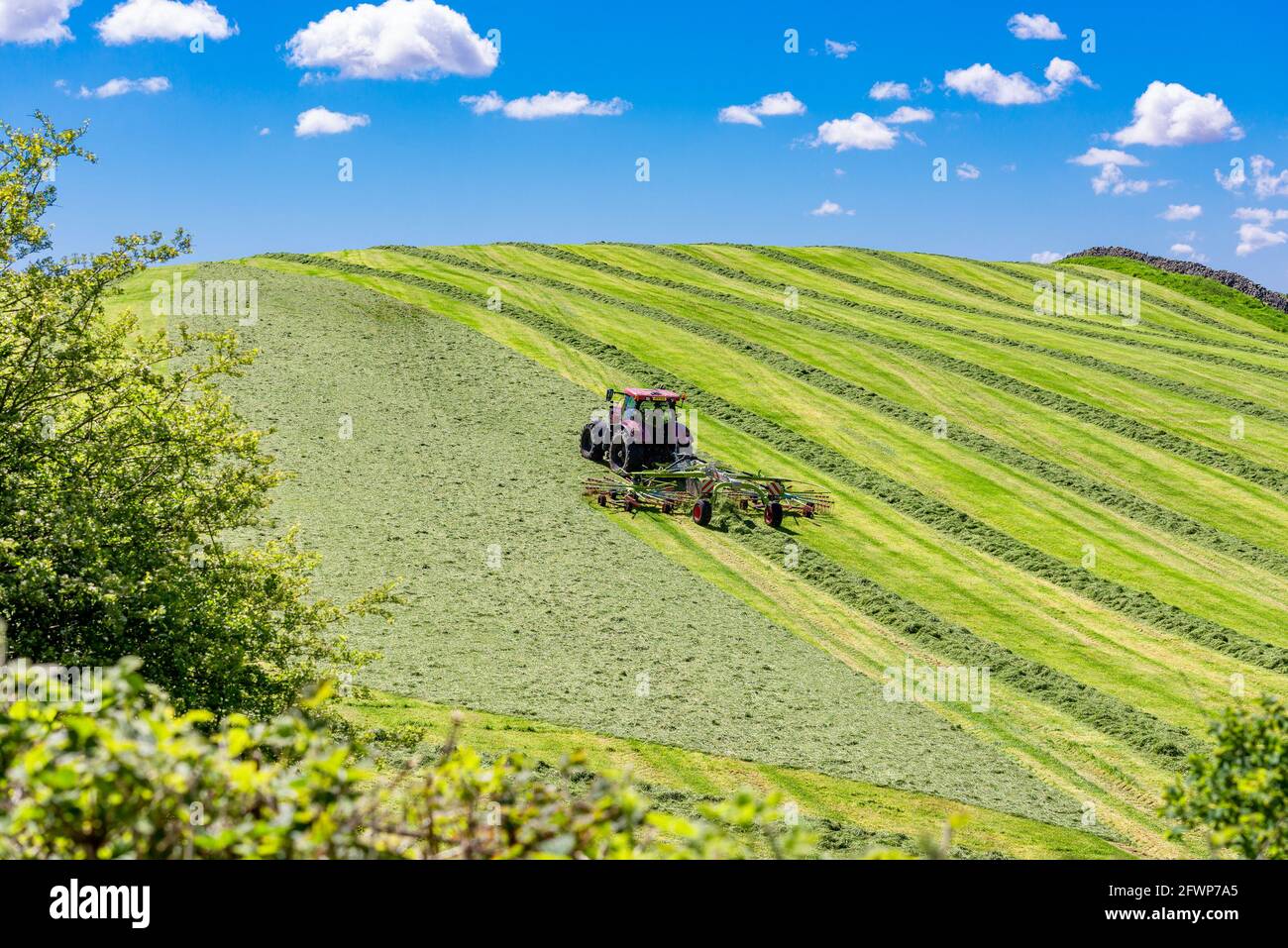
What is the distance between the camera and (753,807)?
15.1ft

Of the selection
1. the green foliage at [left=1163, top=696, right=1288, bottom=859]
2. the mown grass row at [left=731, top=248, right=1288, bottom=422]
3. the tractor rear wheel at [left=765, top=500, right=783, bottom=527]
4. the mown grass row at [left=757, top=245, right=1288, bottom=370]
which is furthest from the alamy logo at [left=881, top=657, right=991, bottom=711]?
the mown grass row at [left=757, top=245, right=1288, bottom=370]

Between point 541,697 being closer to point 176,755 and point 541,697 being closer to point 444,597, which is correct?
point 444,597

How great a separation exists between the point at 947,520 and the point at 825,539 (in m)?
4.74

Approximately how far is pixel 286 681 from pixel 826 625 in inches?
539

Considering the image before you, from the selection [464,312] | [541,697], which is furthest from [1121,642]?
[464,312]

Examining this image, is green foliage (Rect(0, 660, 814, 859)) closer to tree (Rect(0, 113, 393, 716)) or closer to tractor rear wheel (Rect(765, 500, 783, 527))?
tree (Rect(0, 113, 393, 716))

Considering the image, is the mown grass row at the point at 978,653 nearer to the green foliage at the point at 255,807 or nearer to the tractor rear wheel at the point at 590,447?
the tractor rear wheel at the point at 590,447

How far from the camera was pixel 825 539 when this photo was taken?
96.2ft

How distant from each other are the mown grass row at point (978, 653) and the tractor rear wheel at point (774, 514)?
20.1 inches

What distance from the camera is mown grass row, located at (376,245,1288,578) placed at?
101 feet

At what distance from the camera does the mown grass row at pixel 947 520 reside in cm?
2417

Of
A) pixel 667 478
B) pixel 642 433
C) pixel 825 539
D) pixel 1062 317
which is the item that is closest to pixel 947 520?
pixel 825 539
